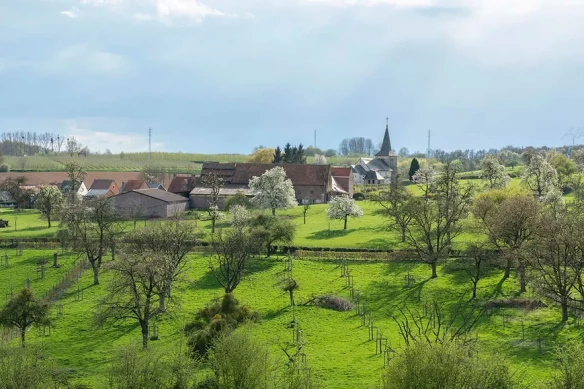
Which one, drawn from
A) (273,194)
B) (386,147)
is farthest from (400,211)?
(386,147)

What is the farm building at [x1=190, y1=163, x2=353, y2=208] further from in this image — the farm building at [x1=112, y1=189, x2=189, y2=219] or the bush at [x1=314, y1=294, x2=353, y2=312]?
the bush at [x1=314, y1=294, x2=353, y2=312]

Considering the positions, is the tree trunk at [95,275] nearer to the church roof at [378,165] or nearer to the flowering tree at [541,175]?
the flowering tree at [541,175]

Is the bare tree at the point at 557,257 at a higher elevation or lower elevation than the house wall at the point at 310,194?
lower

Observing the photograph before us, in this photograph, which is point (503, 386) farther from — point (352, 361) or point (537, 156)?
point (537, 156)

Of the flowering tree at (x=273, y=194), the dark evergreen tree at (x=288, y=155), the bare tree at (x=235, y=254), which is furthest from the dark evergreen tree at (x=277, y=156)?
the bare tree at (x=235, y=254)

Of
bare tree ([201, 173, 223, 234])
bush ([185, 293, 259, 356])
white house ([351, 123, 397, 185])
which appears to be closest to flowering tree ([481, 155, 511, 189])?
bare tree ([201, 173, 223, 234])
